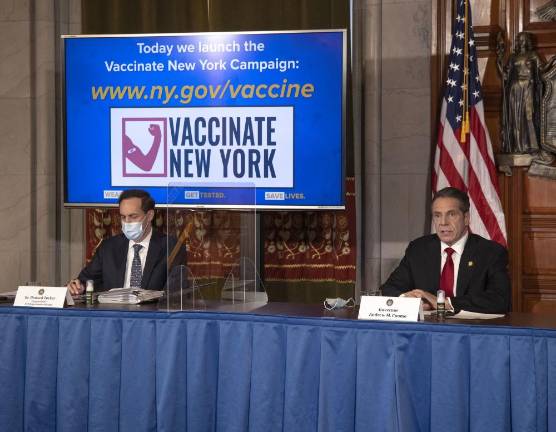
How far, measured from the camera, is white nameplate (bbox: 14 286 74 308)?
12.6 ft

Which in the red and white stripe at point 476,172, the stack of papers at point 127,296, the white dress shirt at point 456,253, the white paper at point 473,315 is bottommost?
the white paper at point 473,315

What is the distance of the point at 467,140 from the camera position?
18.1ft

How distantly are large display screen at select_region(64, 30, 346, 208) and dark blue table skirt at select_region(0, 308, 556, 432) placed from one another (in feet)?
7.17

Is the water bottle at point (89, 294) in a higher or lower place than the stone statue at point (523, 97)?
lower

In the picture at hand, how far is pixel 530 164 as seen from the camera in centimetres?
Answer: 577

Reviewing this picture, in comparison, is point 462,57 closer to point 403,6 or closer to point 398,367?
point 403,6

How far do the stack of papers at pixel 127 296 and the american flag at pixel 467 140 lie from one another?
7.31 feet

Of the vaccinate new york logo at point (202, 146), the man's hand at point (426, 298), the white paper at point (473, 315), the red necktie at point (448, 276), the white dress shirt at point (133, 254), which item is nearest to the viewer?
the white paper at point (473, 315)

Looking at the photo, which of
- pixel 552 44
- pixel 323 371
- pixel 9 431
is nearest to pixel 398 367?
pixel 323 371

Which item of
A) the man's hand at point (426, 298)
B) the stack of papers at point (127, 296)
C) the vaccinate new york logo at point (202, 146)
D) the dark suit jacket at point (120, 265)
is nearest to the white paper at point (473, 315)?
the man's hand at point (426, 298)

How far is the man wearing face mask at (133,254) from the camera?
4531mm

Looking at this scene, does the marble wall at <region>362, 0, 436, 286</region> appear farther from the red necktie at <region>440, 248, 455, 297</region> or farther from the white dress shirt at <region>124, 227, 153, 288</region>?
the white dress shirt at <region>124, 227, 153, 288</region>

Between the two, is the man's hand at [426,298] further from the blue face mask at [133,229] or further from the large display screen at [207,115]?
the large display screen at [207,115]

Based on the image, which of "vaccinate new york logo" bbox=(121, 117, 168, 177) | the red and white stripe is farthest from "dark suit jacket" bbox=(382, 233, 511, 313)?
"vaccinate new york logo" bbox=(121, 117, 168, 177)
